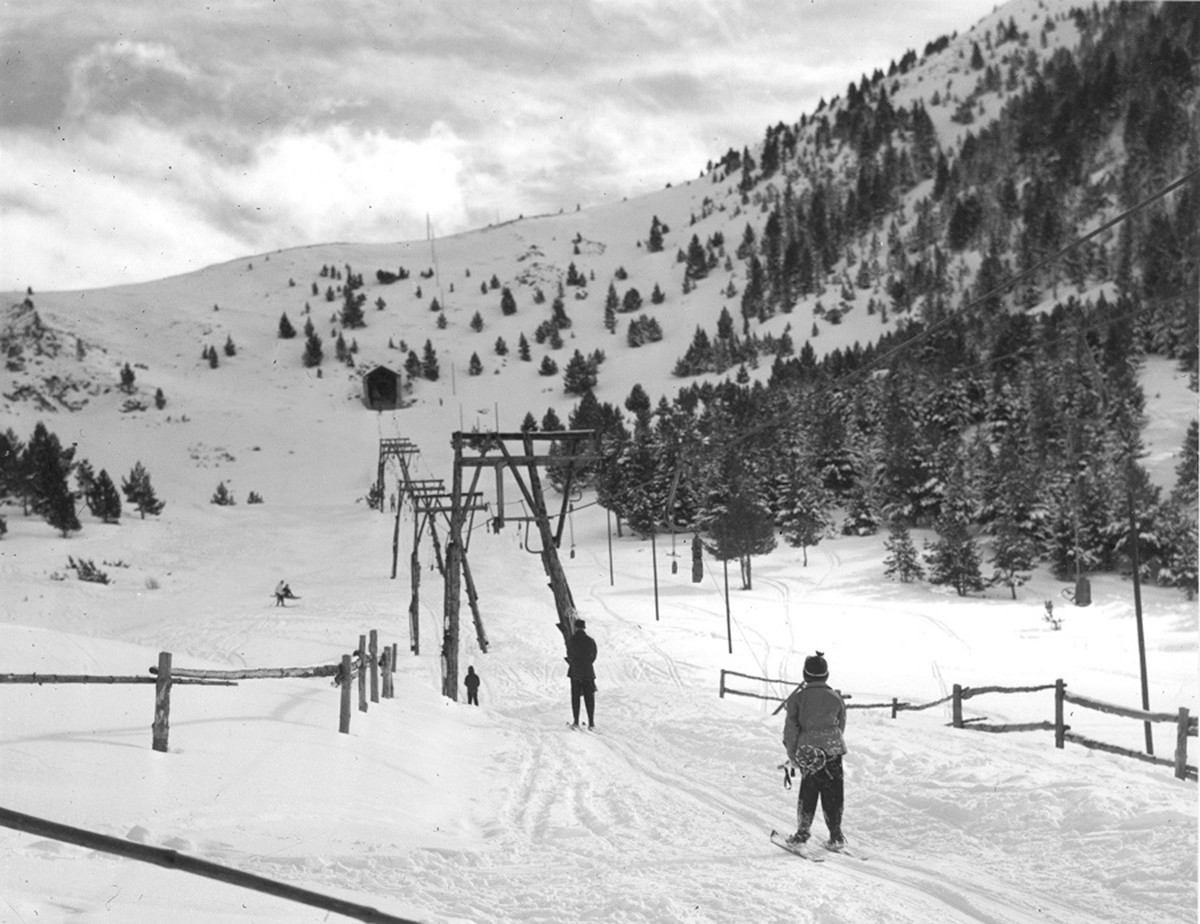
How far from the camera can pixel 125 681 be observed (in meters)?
8.24

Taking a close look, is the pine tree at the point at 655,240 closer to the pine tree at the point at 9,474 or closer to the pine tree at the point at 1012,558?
the pine tree at the point at 1012,558

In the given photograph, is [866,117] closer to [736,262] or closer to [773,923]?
[736,262]

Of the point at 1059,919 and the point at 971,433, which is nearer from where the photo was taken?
the point at 1059,919

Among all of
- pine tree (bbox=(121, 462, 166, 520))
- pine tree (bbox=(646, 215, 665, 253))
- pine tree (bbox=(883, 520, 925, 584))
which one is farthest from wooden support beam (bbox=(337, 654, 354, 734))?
pine tree (bbox=(646, 215, 665, 253))

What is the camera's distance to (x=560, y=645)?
31.5 m

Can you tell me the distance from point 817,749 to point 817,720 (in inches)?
10.0

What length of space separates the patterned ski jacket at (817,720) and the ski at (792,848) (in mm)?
739

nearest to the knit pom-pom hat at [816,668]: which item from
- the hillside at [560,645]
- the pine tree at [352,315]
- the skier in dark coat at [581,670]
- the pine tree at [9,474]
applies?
the hillside at [560,645]

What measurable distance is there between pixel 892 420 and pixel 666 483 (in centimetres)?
2217

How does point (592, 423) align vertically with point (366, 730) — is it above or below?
above

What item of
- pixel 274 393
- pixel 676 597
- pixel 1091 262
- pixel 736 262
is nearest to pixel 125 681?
pixel 676 597

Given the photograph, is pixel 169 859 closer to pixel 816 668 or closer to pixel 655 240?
pixel 816 668

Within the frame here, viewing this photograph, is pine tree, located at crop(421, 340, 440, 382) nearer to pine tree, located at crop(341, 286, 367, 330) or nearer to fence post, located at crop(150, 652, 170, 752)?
pine tree, located at crop(341, 286, 367, 330)

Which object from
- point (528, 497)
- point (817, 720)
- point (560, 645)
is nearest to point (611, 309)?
point (560, 645)
